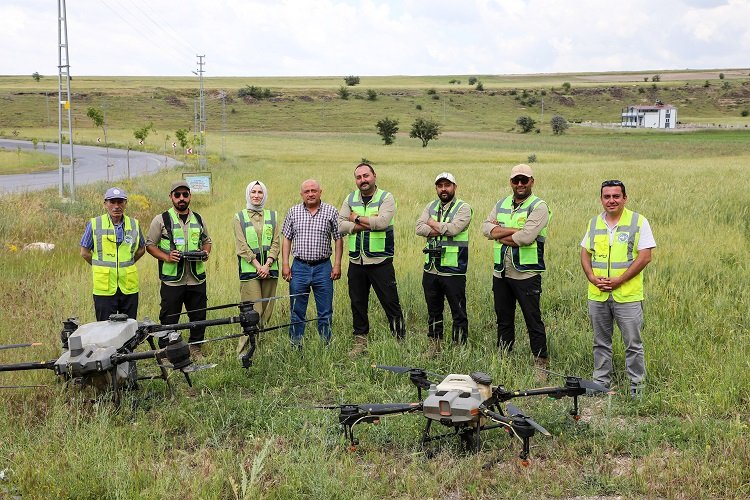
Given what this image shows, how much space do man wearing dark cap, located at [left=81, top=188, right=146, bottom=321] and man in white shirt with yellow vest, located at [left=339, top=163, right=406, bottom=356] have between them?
2347 millimetres

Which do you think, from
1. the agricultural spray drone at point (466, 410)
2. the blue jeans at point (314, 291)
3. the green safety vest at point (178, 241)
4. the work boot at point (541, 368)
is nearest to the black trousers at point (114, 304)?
the green safety vest at point (178, 241)

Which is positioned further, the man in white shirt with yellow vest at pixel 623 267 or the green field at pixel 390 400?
the man in white shirt with yellow vest at pixel 623 267

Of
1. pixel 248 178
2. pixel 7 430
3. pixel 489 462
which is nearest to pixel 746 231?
pixel 489 462

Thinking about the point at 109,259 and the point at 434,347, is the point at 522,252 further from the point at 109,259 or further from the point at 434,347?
the point at 109,259

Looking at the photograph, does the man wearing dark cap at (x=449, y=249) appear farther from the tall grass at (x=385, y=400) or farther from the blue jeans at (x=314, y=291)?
the blue jeans at (x=314, y=291)

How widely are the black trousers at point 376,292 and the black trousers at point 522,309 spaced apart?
1.17 m

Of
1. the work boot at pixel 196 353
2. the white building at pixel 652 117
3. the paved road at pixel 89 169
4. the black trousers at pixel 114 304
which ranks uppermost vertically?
the white building at pixel 652 117

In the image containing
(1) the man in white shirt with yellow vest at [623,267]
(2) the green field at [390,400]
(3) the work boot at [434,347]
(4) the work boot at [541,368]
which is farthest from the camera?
(3) the work boot at [434,347]

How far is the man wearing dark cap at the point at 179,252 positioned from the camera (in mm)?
7543

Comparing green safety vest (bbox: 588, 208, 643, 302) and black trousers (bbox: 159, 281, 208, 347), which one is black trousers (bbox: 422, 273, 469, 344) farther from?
black trousers (bbox: 159, 281, 208, 347)

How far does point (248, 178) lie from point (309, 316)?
18.7 metres

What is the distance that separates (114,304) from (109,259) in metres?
0.49

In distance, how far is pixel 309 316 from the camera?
866 centimetres

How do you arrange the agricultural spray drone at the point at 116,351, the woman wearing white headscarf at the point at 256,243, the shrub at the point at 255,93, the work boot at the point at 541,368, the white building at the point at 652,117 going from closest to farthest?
the agricultural spray drone at the point at 116,351 → the work boot at the point at 541,368 → the woman wearing white headscarf at the point at 256,243 → the white building at the point at 652,117 → the shrub at the point at 255,93
